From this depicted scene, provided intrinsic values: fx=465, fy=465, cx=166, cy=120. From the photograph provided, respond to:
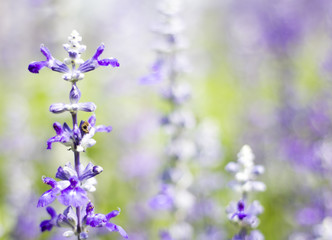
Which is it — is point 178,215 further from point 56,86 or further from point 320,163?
point 56,86

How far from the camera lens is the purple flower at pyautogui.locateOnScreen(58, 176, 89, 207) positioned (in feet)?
9.06

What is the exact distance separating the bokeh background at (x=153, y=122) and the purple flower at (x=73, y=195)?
2.07 meters

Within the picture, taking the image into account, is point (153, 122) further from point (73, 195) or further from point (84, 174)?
point (73, 195)

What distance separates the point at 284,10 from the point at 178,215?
5404 mm

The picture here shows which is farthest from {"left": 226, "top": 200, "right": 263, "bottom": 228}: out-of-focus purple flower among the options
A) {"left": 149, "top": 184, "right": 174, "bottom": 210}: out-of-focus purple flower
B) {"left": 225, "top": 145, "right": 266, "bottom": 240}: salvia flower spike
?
{"left": 149, "top": 184, "right": 174, "bottom": 210}: out-of-focus purple flower

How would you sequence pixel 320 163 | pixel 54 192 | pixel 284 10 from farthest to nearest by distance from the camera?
pixel 284 10, pixel 320 163, pixel 54 192

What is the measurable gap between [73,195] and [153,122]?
205 inches

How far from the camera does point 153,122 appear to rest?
8.00 metres

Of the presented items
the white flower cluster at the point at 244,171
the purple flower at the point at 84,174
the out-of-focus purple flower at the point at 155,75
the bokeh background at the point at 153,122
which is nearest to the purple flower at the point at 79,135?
the purple flower at the point at 84,174

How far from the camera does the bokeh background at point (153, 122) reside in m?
5.82

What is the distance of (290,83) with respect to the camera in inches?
320

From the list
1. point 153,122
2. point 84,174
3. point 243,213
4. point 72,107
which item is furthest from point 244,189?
point 153,122

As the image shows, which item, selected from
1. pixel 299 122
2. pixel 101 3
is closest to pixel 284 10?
pixel 299 122

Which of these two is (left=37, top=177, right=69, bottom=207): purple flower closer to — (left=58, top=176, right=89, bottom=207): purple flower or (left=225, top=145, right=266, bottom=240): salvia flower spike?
(left=58, top=176, right=89, bottom=207): purple flower
